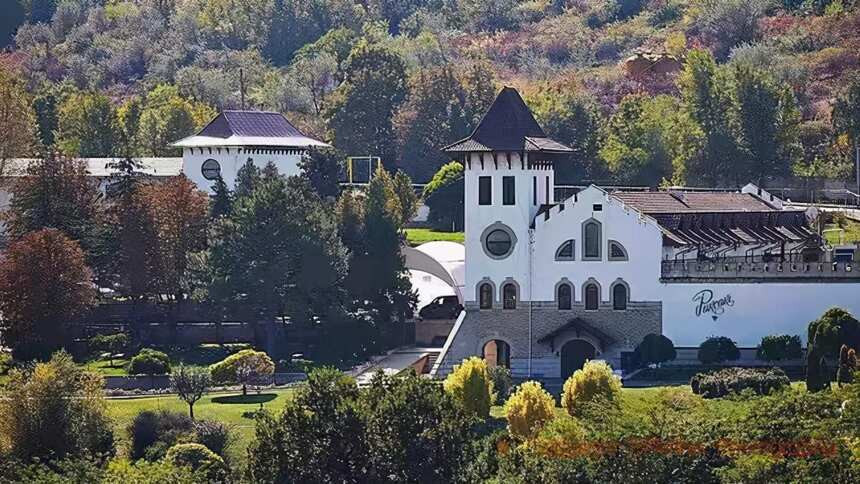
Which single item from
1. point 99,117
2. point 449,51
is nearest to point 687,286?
point 99,117

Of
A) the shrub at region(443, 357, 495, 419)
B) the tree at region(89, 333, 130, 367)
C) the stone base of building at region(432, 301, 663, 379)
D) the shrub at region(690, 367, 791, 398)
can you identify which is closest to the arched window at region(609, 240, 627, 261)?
the stone base of building at region(432, 301, 663, 379)

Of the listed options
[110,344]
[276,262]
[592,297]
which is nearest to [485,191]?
[592,297]

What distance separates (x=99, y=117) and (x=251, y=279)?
128 ft

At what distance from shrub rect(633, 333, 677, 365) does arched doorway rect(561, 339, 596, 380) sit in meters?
2.00

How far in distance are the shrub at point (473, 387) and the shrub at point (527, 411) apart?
10.9 feet

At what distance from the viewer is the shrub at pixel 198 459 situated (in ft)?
174

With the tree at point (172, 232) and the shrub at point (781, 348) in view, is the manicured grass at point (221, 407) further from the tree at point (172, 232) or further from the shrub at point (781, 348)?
the shrub at point (781, 348)

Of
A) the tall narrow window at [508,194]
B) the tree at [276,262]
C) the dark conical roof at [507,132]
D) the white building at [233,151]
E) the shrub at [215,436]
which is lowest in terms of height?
the shrub at [215,436]

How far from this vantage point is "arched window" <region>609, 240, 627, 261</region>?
73250mm

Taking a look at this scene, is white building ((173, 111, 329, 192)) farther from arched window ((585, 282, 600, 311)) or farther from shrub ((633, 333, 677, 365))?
shrub ((633, 333, 677, 365))

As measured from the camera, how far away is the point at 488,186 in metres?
75.5

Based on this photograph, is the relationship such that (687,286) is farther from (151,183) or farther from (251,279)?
(151,183)

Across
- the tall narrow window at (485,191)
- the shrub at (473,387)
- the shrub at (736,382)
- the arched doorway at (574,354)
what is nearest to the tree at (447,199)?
the tall narrow window at (485,191)

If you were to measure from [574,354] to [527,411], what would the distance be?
16513mm
